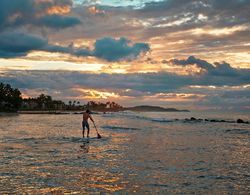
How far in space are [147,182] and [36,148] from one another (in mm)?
12873

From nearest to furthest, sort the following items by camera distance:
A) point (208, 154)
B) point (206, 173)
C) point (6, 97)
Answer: point (206, 173) → point (208, 154) → point (6, 97)

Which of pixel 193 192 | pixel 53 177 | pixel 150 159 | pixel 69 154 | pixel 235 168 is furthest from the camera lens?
pixel 69 154

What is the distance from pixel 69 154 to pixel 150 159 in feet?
17.7

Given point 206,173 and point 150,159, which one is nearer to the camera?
point 206,173

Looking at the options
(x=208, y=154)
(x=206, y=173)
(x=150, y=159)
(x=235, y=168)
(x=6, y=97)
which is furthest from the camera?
(x=6, y=97)

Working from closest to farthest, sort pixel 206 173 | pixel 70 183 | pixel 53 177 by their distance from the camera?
pixel 70 183 < pixel 53 177 < pixel 206 173

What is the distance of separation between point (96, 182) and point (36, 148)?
1197 centimetres

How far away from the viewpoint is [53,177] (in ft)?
50.1

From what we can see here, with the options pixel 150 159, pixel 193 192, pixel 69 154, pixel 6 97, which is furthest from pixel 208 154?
pixel 6 97

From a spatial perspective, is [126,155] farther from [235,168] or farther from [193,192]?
[193,192]

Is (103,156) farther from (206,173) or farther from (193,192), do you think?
(193,192)

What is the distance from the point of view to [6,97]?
141 m

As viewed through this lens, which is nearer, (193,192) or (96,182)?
(193,192)

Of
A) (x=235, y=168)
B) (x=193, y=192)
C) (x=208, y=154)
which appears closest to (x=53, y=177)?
(x=193, y=192)
